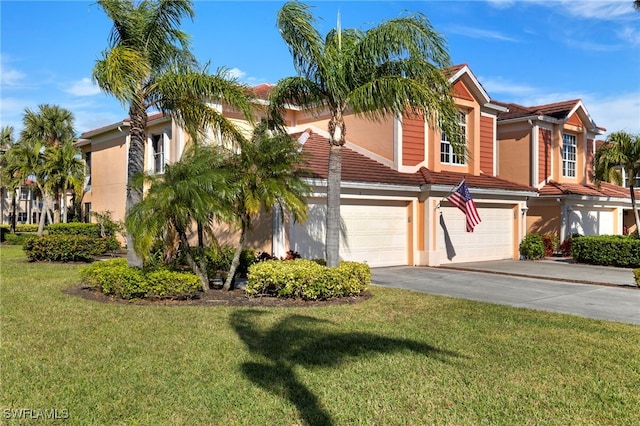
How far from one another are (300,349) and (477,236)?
14.3m

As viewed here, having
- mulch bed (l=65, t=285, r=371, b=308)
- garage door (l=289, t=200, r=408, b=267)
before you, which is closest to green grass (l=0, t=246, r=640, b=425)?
mulch bed (l=65, t=285, r=371, b=308)

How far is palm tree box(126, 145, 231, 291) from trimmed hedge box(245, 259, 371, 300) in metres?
1.46

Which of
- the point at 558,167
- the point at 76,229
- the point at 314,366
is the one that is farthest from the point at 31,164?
the point at 558,167

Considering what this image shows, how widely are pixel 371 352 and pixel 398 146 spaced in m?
12.1

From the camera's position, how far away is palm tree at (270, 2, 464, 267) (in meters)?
10.3

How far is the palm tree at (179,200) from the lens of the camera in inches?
369

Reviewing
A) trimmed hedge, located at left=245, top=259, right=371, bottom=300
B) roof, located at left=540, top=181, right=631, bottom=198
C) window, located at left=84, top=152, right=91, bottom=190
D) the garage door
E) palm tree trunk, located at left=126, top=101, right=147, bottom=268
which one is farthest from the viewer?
window, located at left=84, top=152, right=91, bottom=190

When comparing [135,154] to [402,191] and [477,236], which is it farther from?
[477,236]

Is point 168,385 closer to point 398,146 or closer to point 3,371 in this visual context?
point 3,371

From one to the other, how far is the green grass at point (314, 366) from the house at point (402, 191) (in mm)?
6494

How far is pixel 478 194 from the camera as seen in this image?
19.1 m

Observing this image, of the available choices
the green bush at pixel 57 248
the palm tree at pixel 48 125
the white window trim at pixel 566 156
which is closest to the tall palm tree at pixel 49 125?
the palm tree at pixel 48 125

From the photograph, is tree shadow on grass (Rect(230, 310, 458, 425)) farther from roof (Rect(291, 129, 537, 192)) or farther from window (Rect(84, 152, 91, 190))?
window (Rect(84, 152, 91, 190))

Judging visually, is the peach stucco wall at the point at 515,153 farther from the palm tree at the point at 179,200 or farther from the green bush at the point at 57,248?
the green bush at the point at 57,248
